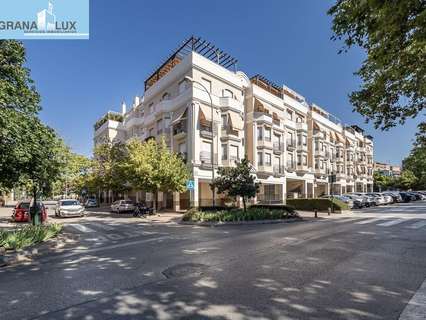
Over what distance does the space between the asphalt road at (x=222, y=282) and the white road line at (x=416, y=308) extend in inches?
1.8

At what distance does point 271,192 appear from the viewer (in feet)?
124

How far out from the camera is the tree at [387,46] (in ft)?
18.1

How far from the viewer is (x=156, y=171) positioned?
2411cm

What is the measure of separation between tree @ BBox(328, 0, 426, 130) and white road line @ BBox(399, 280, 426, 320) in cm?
475

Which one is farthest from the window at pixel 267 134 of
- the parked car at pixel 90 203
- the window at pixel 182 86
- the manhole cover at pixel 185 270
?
the manhole cover at pixel 185 270

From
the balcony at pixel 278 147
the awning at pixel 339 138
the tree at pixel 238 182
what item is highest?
the awning at pixel 339 138

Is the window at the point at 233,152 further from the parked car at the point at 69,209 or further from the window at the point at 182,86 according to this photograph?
the parked car at the point at 69,209

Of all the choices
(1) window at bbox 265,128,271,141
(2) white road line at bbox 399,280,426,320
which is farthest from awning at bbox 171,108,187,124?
(2) white road line at bbox 399,280,426,320

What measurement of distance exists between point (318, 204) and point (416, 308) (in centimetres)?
2467

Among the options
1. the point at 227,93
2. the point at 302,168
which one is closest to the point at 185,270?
the point at 227,93

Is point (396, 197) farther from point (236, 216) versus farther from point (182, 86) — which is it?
point (182, 86)

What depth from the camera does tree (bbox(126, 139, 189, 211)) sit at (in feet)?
79.3

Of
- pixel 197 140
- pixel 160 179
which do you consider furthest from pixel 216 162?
pixel 160 179

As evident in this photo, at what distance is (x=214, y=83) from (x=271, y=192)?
627 inches
